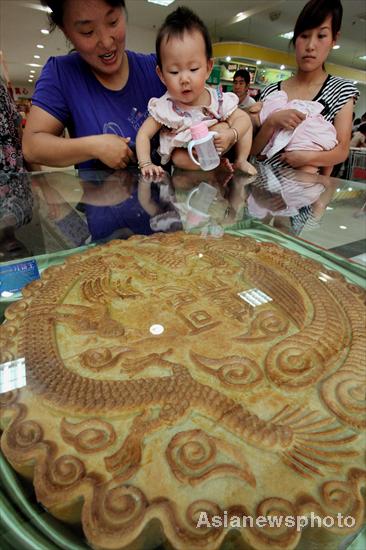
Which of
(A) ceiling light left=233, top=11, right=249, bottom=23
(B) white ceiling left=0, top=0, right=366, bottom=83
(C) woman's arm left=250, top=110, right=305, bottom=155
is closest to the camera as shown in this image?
(C) woman's arm left=250, top=110, right=305, bottom=155

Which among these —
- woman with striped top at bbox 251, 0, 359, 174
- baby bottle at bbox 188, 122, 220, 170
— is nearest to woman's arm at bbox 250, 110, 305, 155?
woman with striped top at bbox 251, 0, 359, 174

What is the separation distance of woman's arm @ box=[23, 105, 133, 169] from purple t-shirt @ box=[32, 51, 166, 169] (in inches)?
1.5

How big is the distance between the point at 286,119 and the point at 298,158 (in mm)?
164

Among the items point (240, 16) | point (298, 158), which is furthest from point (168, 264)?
Answer: point (240, 16)

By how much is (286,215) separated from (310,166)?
1.35 ft

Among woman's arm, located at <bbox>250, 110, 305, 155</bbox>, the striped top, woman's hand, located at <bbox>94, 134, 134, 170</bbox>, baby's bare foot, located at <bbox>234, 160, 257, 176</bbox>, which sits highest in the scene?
the striped top

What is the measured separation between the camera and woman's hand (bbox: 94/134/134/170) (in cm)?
112

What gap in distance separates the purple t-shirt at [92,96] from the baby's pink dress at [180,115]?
3.0 inches

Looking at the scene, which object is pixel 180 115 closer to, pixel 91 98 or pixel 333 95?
pixel 91 98

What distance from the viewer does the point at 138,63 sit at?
1271mm

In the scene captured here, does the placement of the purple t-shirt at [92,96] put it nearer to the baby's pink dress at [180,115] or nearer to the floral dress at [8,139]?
the baby's pink dress at [180,115]

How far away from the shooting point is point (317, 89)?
1265mm

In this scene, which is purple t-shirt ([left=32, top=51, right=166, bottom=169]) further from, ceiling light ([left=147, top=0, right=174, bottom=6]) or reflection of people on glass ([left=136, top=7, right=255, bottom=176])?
ceiling light ([left=147, top=0, right=174, bottom=6])

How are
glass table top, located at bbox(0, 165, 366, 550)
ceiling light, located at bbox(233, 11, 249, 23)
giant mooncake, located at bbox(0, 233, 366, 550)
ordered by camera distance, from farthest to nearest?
1. ceiling light, located at bbox(233, 11, 249, 23)
2. glass table top, located at bbox(0, 165, 366, 550)
3. giant mooncake, located at bbox(0, 233, 366, 550)
